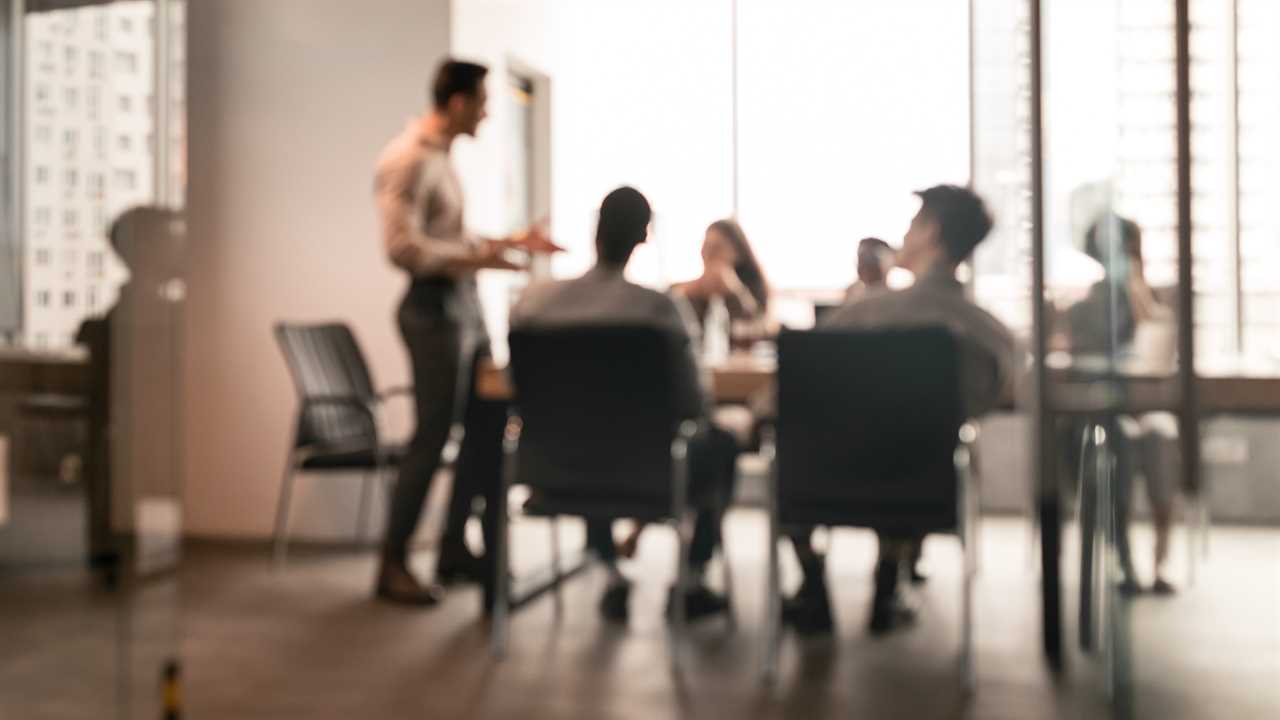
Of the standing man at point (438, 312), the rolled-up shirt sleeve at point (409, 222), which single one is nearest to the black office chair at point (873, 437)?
the standing man at point (438, 312)

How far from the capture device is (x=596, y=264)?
355cm

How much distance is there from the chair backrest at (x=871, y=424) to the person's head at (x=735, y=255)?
5.46ft

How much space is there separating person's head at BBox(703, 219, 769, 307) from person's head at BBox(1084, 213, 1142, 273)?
8.09ft

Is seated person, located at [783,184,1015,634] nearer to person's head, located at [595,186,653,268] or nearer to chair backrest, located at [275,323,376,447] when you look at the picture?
person's head, located at [595,186,653,268]

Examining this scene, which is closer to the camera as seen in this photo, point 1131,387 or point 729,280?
point 1131,387

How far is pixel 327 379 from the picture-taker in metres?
4.77

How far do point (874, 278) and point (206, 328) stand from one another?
8.95 feet

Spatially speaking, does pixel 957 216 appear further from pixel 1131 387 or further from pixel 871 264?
pixel 1131 387

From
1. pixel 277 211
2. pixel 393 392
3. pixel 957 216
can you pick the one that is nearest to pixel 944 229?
pixel 957 216

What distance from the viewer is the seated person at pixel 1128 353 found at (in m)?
1.90

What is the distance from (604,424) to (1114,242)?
1.46 meters

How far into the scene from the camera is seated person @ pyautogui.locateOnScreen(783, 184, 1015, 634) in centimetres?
328

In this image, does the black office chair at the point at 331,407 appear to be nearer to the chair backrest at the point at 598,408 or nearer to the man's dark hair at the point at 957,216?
the chair backrest at the point at 598,408

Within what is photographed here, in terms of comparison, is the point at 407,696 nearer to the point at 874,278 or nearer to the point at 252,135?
the point at 874,278
